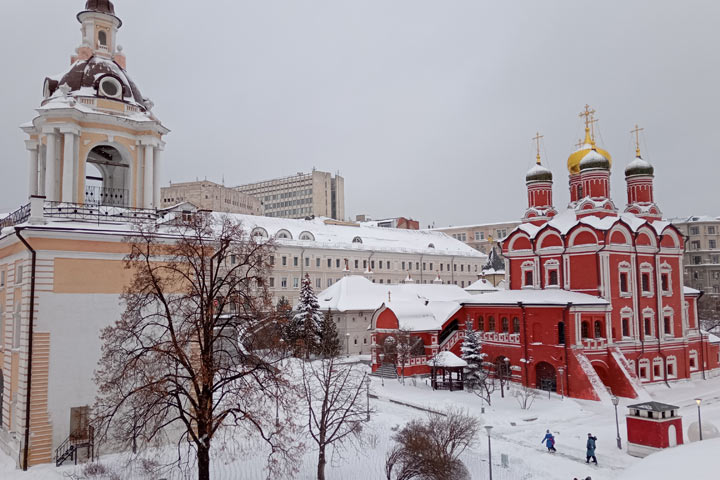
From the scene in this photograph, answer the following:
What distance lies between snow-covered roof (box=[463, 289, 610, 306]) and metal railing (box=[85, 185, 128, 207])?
24.1 m

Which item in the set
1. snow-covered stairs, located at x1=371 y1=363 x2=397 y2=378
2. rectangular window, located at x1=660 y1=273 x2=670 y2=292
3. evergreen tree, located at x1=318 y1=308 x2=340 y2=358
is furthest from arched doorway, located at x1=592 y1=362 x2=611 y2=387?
evergreen tree, located at x1=318 y1=308 x2=340 y2=358

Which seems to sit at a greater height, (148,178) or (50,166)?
(50,166)

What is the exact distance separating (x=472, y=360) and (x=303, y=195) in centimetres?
10019

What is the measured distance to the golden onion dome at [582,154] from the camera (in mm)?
41562

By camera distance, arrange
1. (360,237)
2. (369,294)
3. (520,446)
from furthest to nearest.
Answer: (360,237) → (369,294) → (520,446)

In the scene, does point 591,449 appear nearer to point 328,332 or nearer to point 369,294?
point 328,332

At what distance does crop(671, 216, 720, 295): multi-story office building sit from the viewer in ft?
252

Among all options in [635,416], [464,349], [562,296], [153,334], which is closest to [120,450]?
[153,334]

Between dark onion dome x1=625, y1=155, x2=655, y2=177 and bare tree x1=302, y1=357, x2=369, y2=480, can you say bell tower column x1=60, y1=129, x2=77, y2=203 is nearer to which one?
bare tree x1=302, y1=357, x2=369, y2=480

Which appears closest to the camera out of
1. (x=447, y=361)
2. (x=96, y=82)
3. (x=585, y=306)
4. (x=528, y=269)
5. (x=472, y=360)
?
(x=96, y=82)

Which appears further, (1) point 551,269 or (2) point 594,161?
(2) point 594,161

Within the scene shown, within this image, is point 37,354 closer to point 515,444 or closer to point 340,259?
point 515,444

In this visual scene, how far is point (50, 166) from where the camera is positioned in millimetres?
17969

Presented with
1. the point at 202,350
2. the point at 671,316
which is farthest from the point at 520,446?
the point at 671,316
